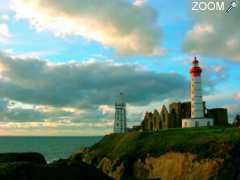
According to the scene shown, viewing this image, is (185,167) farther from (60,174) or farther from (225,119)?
(225,119)

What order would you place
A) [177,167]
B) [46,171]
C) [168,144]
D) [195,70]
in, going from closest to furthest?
1. [46,171]
2. [177,167]
3. [168,144]
4. [195,70]

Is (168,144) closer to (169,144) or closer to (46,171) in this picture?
(169,144)

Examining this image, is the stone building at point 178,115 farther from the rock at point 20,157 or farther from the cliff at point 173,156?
the rock at point 20,157

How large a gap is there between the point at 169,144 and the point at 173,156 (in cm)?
340

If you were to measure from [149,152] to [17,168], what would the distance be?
→ 36270mm

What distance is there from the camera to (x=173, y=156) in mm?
52938

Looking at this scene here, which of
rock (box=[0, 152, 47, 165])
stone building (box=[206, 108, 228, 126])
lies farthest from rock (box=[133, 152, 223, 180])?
stone building (box=[206, 108, 228, 126])

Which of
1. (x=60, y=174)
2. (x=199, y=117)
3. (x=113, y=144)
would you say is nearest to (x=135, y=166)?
(x=113, y=144)

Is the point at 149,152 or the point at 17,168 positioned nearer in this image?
the point at 17,168

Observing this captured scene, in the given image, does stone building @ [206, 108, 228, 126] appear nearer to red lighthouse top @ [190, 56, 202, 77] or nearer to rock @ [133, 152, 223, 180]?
red lighthouse top @ [190, 56, 202, 77]

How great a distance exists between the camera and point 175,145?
54.9 meters

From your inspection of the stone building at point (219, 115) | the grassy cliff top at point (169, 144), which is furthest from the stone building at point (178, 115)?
the grassy cliff top at point (169, 144)

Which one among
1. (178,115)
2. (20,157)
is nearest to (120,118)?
(178,115)

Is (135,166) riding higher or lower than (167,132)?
lower
